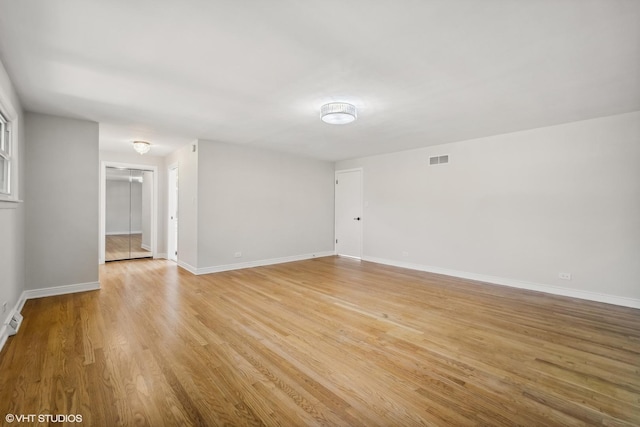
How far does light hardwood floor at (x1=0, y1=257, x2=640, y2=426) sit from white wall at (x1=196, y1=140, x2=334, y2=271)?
162cm

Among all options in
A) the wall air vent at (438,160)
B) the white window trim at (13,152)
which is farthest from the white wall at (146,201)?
the wall air vent at (438,160)

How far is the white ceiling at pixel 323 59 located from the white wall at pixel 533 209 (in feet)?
1.76

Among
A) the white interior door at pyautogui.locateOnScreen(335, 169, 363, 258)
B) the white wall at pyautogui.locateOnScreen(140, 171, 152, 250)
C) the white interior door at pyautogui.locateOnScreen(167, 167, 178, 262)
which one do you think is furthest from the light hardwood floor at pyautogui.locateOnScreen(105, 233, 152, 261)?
the white interior door at pyautogui.locateOnScreen(335, 169, 363, 258)

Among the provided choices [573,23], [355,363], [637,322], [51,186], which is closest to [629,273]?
[637,322]

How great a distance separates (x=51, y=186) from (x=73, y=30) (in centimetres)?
289

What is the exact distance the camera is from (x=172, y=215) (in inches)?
266

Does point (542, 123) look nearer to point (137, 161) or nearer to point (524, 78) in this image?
point (524, 78)

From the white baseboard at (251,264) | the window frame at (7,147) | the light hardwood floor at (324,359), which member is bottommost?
the light hardwood floor at (324,359)

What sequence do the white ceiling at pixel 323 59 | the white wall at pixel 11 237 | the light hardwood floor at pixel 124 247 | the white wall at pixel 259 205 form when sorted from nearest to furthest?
the white ceiling at pixel 323 59 < the white wall at pixel 11 237 < the white wall at pixel 259 205 < the light hardwood floor at pixel 124 247

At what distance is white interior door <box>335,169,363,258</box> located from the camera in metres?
7.07

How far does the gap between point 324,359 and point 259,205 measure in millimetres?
4253

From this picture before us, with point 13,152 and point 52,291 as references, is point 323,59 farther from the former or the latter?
point 52,291

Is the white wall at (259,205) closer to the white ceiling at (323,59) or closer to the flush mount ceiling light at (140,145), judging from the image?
the flush mount ceiling light at (140,145)

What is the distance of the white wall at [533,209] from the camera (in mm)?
3756
